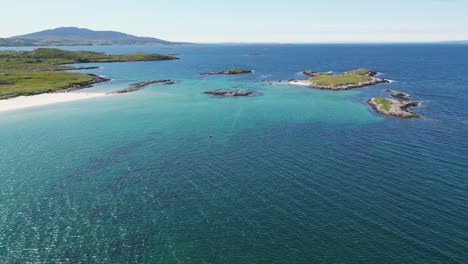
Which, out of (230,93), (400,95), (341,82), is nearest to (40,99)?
(230,93)

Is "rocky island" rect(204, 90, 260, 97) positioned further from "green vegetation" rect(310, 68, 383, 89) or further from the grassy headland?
"green vegetation" rect(310, 68, 383, 89)

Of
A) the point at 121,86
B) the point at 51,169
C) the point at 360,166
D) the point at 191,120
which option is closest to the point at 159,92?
the point at 121,86

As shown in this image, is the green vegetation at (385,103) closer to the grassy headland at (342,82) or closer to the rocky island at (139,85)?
the grassy headland at (342,82)

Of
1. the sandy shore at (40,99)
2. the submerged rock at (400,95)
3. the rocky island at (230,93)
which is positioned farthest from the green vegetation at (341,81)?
the sandy shore at (40,99)

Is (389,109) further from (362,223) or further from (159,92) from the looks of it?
(159,92)

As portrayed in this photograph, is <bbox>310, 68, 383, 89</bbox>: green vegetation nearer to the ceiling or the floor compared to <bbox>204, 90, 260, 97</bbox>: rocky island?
nearer to the ceiling

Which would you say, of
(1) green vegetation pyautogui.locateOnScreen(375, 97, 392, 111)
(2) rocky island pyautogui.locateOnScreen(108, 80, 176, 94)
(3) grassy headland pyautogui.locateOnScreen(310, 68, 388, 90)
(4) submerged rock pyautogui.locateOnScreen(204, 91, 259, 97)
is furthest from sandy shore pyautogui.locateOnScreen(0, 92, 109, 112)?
(1) green vegetation pyautogui.locateOnScreen(375, 97, 392, 111)
